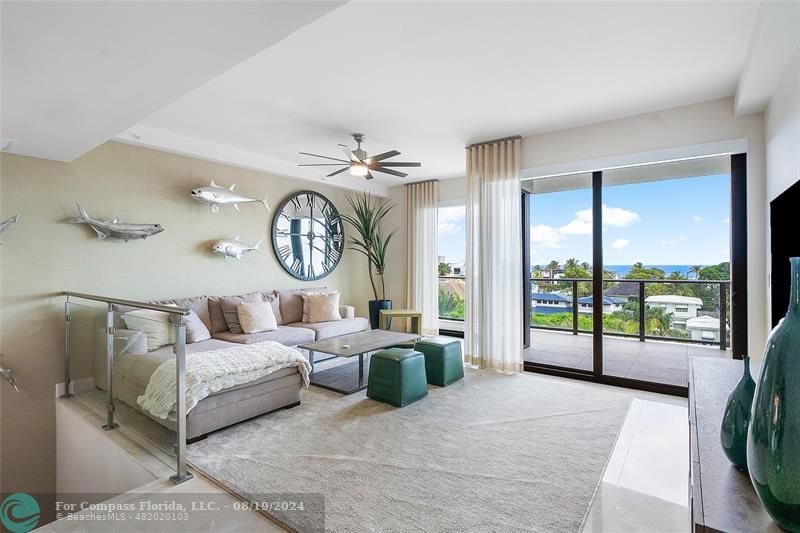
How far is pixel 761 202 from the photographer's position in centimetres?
322

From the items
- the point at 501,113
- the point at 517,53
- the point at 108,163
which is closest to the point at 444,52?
the point at 517,53

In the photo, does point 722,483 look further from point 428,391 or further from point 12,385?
point 12,385

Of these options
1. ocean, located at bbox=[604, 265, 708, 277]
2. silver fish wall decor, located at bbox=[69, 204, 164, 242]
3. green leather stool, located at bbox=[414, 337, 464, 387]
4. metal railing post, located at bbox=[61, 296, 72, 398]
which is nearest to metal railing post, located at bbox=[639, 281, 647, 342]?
ocean, located at bbox=[604, 265, 708, 277]

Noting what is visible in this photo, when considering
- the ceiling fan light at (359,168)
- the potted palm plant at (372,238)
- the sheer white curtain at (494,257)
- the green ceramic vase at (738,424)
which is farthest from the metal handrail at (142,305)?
the potted palm plant at (372,238)

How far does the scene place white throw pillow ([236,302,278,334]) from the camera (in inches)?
173

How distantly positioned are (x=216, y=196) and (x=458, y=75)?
3.20 meters

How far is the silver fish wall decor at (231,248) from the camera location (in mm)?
4730

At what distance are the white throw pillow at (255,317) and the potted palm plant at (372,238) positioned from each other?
6.21 feet

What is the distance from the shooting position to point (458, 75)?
2.99m

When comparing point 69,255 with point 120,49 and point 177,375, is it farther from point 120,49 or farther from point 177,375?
point 120,49

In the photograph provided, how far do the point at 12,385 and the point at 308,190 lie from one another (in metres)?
3.97

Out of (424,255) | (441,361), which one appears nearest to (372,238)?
(424,255)

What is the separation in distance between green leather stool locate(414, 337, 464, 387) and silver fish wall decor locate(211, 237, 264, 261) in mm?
2630

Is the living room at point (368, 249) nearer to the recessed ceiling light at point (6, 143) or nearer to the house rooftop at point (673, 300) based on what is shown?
the house rooftop at point (673, 300)
